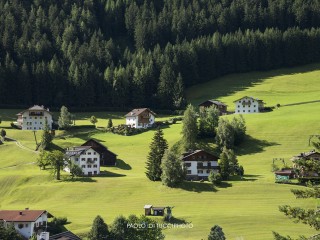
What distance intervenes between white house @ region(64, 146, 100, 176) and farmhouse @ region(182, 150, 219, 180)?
16.1 metres

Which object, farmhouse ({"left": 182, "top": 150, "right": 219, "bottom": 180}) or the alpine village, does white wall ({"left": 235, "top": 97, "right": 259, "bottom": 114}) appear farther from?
farmhouse ({"left": 182, "top": 150, "right": 219, "bottom": 180})

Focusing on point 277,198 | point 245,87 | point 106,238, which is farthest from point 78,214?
point 245,87

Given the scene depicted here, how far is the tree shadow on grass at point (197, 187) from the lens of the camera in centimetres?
8294

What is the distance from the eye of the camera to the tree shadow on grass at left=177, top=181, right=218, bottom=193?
82.9 meters

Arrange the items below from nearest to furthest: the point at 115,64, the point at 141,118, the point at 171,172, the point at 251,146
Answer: the point at 171,172
the point at 251,146
the point at 141,118
the point at 115,64

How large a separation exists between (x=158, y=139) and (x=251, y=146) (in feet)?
67.3

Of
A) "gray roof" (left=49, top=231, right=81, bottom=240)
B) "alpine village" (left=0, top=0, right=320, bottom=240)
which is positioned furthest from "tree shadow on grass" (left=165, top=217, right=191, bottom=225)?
"gray roof" (left=49, top=231, right=81, bottom=240)

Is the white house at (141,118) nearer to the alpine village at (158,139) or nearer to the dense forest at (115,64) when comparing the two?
the alpine village at (158,139)

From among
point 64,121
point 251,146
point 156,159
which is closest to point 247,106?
point 251,146

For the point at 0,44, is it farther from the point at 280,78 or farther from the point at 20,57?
the point at 280,78

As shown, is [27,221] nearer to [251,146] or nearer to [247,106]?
[251,146]

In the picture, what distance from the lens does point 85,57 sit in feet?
594

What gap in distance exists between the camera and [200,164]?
93375 millimetres

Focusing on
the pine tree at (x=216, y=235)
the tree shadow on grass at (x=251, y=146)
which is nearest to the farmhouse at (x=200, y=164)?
the tree shadow on grass at (x=251, y=146)
